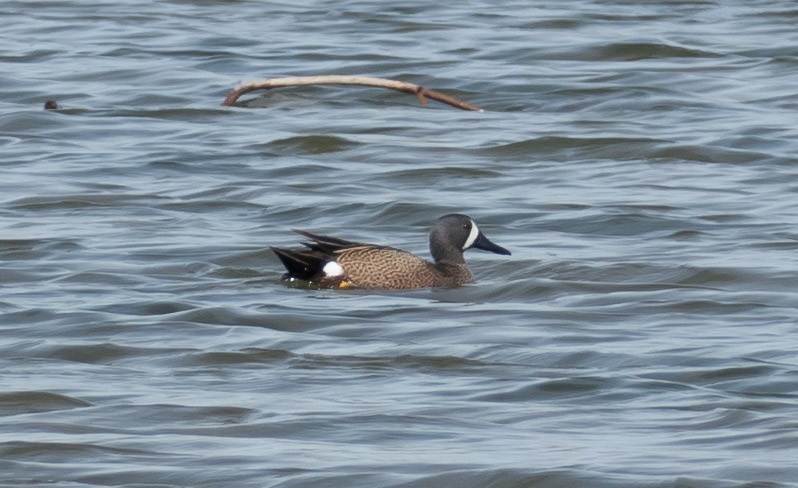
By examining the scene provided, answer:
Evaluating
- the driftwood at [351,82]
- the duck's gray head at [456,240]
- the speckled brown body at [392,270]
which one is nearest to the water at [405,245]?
the speckled brown body at [392,270]

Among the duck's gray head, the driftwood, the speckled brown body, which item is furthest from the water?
the driftwood

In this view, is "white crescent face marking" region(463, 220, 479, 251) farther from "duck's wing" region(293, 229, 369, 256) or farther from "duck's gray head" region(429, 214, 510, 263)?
"duck's wing" region(293, 229, 369, 256)

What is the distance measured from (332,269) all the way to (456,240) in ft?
2.40

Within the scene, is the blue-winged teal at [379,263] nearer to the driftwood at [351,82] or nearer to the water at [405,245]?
the water at [405,245]

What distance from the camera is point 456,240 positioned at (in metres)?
11.4

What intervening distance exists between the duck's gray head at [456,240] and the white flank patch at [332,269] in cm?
64

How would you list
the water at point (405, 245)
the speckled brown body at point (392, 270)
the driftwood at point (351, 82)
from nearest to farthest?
the water at point (405, 245)
the speckled brown body at point (392, 270)
the driftwood at point (351, 82)

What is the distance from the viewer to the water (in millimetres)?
7305

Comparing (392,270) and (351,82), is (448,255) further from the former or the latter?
(351,82)

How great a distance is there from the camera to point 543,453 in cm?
711

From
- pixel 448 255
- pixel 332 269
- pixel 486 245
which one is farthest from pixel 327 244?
pixel 486 245

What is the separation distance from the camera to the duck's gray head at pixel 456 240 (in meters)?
11.4

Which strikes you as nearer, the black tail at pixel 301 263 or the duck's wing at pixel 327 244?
the black tail at pixel 301 263

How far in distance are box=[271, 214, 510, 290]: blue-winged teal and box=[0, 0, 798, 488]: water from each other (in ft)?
0.37
